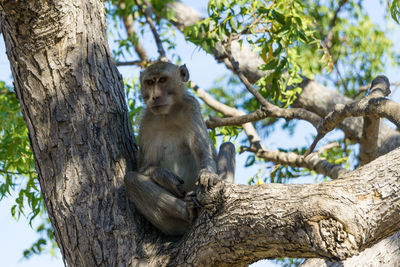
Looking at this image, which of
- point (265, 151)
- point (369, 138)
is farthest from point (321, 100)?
point (369, 138)

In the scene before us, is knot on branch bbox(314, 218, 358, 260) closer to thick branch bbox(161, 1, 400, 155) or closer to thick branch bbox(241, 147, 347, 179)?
thick branch bbox(241, 147, 347, 179)

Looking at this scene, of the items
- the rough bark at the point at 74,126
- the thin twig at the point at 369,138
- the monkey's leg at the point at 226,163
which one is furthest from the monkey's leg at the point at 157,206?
the thin twig at the point at 369,138

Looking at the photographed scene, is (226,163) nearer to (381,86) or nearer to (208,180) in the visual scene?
(208,180)

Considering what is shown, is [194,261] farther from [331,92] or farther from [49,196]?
[331,92]

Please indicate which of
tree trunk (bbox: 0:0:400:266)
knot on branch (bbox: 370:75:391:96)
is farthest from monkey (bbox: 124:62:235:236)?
knot on branch (bbox: 370:75:391:96)

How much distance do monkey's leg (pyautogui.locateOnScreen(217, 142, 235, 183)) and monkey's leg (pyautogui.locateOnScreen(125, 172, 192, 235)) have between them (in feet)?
2.74

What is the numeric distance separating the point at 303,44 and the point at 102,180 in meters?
3.25

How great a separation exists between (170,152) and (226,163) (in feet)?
2.49

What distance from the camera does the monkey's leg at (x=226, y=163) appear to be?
621 cm

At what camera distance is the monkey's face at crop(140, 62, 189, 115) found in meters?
6.54

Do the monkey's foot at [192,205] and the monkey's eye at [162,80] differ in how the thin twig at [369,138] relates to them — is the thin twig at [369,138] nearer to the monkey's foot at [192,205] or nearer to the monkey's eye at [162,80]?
the monkey's eye at [162,80]

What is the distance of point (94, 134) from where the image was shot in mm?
5426

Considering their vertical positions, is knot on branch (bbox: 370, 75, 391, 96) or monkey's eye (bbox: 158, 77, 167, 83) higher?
monkey's eye (bbox: 158, 77, 167, 83)

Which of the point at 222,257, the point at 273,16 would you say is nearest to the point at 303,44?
the point at 273,16
